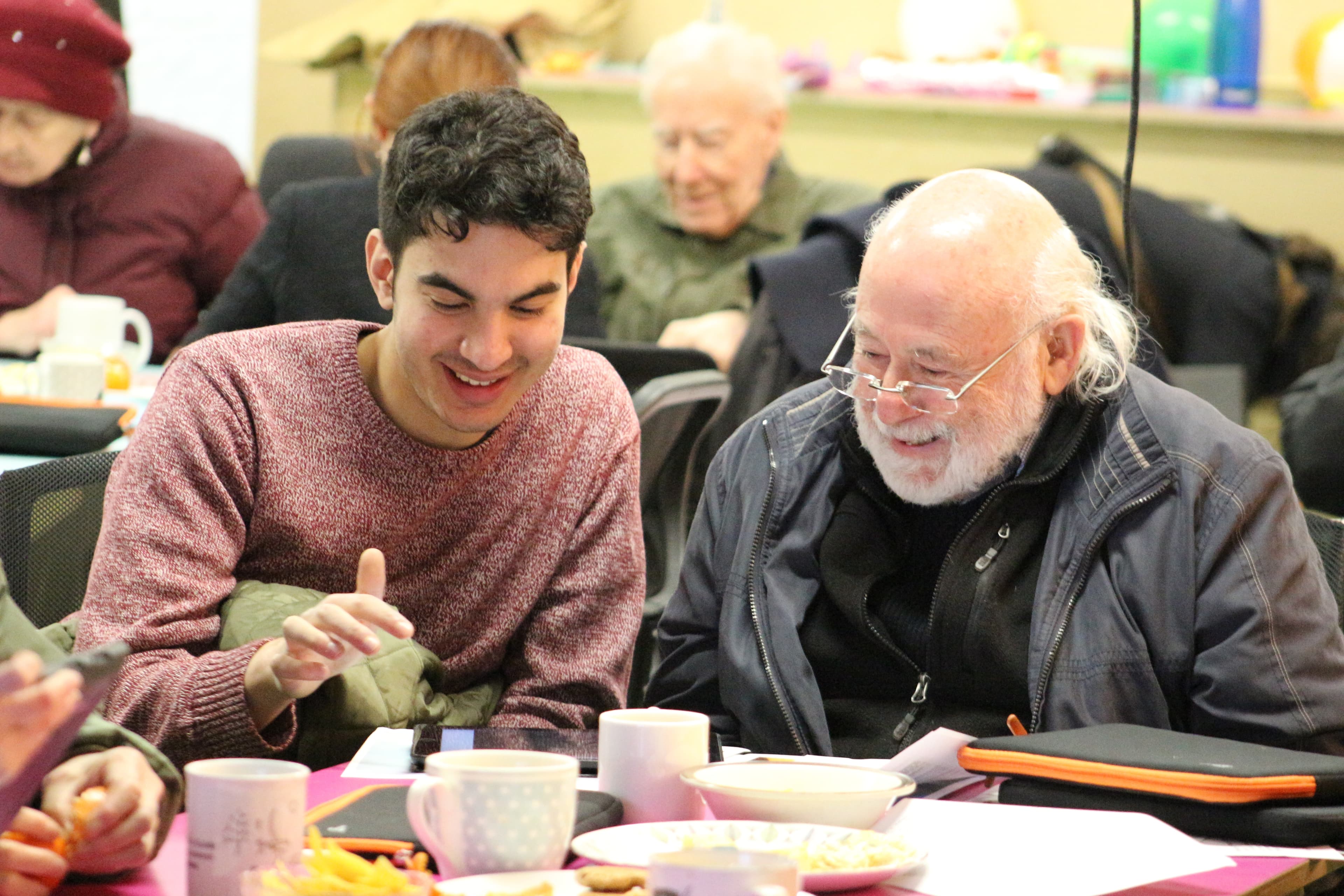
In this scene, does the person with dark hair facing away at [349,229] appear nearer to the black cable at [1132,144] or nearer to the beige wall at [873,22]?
the black cable at [1132,144]

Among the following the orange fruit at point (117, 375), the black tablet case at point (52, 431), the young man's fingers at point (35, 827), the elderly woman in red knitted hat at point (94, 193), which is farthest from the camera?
the elderly woman in red knitted hat at point (94, 193)

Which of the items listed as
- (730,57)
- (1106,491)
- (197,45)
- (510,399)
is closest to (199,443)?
(510,399)

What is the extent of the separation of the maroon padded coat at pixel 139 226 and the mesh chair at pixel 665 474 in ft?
4.97

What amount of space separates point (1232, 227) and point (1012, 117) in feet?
3.21

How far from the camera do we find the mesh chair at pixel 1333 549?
1.96 m

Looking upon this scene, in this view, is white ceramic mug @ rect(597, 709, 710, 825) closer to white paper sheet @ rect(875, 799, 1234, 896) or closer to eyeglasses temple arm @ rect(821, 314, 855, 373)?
white paper sheet @ rect(875, 799, 1234, 896)

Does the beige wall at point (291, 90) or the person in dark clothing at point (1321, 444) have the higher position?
the beige wall at point (291, 90)

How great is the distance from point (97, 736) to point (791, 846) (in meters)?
0.51

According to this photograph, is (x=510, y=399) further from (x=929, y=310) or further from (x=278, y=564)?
(x=929, y=310)

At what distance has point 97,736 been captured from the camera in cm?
119

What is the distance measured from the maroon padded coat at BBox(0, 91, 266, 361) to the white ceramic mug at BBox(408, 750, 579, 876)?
3038 millimetres

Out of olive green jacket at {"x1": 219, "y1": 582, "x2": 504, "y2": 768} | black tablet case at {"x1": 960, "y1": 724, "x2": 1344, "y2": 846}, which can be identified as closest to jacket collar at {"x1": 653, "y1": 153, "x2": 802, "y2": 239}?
olive green jacket at {"x1": 219, "y1": 582, "x2": 504, "y2": 768}

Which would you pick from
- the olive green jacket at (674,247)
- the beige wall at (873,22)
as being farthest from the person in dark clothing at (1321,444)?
the beige wall at (873,22)

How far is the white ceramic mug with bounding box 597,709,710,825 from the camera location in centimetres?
123
